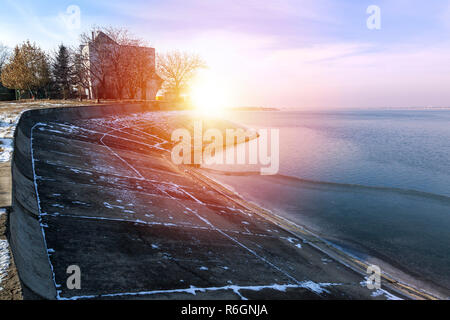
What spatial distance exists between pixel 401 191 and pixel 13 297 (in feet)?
73.5

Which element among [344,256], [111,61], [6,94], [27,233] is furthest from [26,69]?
[344,256]

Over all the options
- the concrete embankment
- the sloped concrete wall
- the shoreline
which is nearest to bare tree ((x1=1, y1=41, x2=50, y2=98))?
the concrete embankment

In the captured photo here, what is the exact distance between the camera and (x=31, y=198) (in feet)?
24.8

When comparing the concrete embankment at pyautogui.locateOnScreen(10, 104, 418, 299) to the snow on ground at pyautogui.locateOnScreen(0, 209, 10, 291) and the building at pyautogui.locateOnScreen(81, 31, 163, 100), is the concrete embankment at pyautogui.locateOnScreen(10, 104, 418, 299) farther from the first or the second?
the building at pyautogui.locateOnScreen(81, 31, 163, 100)

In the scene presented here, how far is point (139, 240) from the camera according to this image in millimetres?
7113

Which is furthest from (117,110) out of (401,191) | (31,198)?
(401,191)

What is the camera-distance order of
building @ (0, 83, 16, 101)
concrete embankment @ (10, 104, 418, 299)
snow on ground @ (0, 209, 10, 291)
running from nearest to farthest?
snow on ground @ (0, 209, 10, 291) < concrete embankment @ (10, 104, 418, 299) < building @ (0, 83, 16, 101)

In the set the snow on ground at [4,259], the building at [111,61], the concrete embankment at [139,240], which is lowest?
the concrete embankment at [139,240]

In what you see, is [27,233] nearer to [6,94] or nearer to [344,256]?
[344,256]

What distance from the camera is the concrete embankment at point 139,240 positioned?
5.27 m

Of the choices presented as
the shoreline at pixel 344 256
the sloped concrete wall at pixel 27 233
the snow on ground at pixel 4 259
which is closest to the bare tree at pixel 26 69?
the sloped concrete wall at pixel 27 233

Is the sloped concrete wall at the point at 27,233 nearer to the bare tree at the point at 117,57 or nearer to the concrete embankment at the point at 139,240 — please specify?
the concrete embankment at the point at 139,240

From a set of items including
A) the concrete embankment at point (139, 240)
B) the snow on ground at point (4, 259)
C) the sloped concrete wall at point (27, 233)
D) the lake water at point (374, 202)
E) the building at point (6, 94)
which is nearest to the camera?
the snow on ground at point (4, 259)

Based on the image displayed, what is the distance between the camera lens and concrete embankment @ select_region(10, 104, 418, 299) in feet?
17.3
